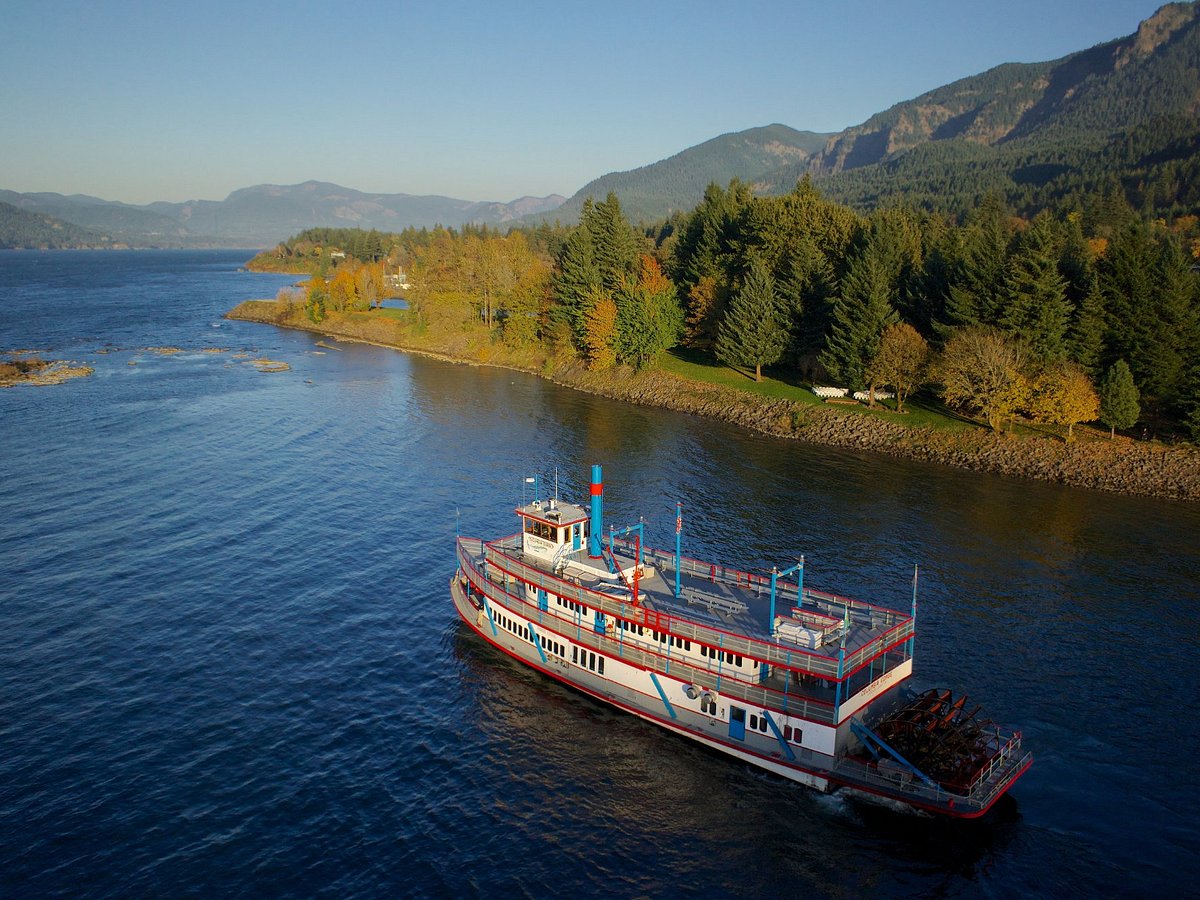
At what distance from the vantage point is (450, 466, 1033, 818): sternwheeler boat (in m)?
32.2

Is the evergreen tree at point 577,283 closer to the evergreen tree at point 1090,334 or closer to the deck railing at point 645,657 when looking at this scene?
the evergreen tree at point 1090,334

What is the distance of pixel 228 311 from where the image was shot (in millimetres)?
199000

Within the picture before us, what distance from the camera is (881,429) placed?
84.6 metres

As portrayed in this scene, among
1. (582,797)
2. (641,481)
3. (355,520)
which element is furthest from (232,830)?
(641,481)

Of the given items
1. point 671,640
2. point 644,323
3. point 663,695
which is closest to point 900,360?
point 644,323

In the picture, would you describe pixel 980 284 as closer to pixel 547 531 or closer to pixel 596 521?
pixel 596 521

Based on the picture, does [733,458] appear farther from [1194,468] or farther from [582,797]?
[582,797]

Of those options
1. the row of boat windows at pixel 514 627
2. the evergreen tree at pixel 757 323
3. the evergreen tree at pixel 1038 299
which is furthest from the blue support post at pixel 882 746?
the evergreen tree at pixel 757 323

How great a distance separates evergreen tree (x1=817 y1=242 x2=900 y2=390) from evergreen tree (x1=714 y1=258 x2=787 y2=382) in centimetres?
965

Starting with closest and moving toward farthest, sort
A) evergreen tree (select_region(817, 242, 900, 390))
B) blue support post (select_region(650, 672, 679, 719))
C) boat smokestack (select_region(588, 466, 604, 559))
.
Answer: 1. blue support post (select_region(650, 672, 679, 719))
2. boat smokestack (select_region(588, 466, 604, 559))
3. evergreen tree (select_region(817, 242, 900, 390))

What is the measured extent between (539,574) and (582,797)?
12.4 meters

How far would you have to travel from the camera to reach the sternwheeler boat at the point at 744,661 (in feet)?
106

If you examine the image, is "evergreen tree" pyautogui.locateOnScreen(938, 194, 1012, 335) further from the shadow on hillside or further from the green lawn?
the green lawn

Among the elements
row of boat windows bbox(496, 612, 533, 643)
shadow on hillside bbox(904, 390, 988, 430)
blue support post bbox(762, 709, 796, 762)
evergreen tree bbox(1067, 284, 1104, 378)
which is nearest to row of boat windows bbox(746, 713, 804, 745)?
blue support post bbox(762, 709, 796, 762)
